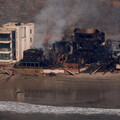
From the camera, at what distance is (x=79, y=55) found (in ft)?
218

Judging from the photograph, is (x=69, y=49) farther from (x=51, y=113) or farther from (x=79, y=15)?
(x=79, y=15)

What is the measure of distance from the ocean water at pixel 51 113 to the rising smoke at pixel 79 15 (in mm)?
39583

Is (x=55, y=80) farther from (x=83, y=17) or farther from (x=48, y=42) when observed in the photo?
(x=83, y=17)

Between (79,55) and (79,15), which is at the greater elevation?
(79,15)

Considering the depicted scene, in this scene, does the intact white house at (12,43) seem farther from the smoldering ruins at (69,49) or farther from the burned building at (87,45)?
the burned building at (87,45)

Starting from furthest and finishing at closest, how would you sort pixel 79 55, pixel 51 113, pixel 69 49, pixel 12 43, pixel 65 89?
pixel 69 49
pixel 79 55
pixel 12 43
pixel 65 89
pixel 51 113

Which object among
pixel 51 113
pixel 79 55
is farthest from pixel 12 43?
pixel 51 113

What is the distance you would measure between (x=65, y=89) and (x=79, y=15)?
66414 millimetres

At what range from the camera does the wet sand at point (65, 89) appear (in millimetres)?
46375

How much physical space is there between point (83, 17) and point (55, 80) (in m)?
59.5

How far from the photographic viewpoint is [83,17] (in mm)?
112562

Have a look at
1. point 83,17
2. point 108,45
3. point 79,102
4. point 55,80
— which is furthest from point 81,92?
point 83,17

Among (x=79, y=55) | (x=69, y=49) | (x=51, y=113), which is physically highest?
(x=69, y=49)

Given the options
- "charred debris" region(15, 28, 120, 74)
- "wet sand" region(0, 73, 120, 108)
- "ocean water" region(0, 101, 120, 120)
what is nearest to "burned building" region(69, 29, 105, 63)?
"charred debris" region(15, 28, 120, 74)
